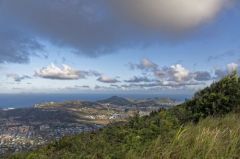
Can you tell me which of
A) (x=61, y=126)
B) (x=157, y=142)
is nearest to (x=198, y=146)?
(x=157, y=142)

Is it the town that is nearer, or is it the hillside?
the hillside

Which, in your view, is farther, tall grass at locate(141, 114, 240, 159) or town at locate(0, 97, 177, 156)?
town at locate(0, 97, 177, 156)

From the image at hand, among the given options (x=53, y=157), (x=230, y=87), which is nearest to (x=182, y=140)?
(x=53, y=157)

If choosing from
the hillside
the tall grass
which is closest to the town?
the hillside

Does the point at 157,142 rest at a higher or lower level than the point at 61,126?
higher

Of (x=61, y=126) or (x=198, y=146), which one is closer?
(x=198, y=146)

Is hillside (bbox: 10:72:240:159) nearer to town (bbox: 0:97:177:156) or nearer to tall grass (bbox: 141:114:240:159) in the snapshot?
tall grass (bbox: 141:114:240:159)

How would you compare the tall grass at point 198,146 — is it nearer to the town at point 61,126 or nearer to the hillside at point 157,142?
the hillside at point 157,142

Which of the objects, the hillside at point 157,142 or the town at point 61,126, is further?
the town at point 61,126

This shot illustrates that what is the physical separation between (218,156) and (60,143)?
14.4 ft

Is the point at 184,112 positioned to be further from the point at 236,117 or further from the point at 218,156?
the point at 218,156

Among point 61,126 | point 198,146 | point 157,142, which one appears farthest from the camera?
point 61,126

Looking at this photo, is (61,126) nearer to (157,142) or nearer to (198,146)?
(157,142)

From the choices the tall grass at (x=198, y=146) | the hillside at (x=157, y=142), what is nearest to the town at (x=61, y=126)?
the hillside at (x=157, y=142)
